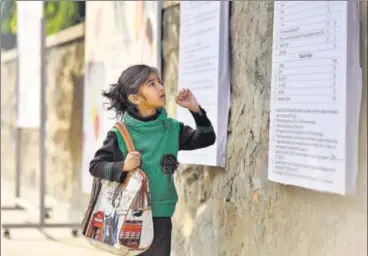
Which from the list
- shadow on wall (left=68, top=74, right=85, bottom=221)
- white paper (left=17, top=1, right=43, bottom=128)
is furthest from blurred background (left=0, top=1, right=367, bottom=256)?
white paper (left=17, top=1, right=43, bottom=128)

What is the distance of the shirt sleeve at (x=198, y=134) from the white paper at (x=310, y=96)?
0.87ft

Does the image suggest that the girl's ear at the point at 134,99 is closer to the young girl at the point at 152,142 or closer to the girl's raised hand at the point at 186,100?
the young girl at the point at 152,142

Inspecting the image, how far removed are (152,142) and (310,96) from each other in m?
0.55

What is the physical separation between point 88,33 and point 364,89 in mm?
3830

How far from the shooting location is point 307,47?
8.63ft

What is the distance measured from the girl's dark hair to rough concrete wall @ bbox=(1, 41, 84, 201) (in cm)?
391

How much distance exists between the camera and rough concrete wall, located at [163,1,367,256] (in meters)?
2.51

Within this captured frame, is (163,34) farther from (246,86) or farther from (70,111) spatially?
(70,111)

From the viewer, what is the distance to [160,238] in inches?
106

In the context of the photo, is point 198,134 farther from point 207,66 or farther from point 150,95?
point 207,66

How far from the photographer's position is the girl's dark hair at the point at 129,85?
2.69m

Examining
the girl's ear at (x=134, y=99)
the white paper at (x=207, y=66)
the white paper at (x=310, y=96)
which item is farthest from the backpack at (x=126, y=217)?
the white paper at (x=207, y=66)

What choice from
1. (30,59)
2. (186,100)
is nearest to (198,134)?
(186,100)

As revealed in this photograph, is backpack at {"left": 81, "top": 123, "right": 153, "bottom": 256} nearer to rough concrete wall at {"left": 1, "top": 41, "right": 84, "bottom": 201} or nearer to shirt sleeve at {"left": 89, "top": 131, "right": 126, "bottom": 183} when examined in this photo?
shirt sleeve at {"left": 89, "top": 131, "right": 126, "bottom": 183}
